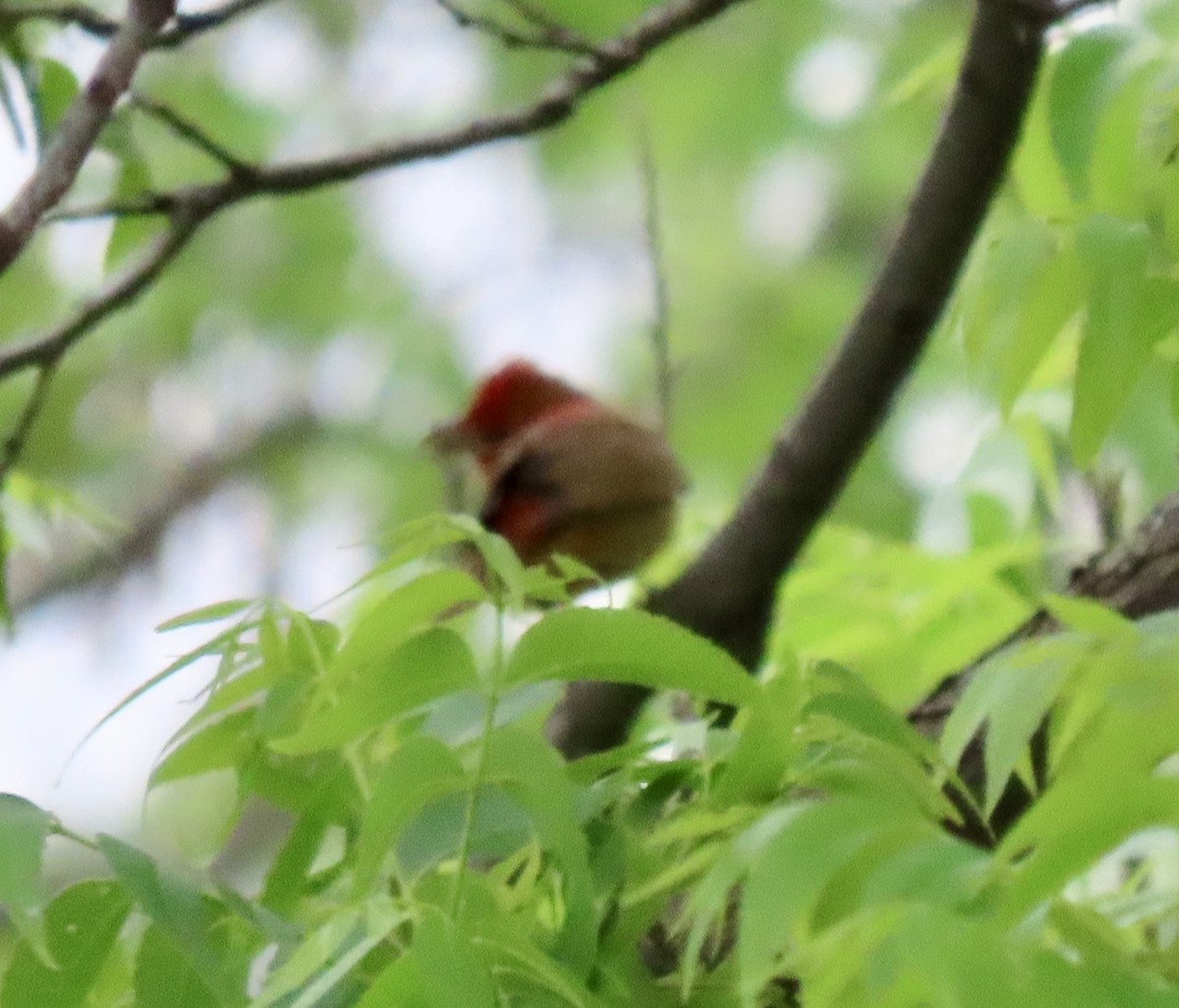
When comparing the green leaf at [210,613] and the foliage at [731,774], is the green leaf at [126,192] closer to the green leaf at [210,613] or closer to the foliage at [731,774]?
the foliage at [731,774]

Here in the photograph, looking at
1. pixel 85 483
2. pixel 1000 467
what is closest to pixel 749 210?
pixel 85 483

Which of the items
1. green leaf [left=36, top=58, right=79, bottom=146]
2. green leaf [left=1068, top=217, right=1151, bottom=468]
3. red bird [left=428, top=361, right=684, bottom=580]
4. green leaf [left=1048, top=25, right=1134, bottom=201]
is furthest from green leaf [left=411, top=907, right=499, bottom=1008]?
red bird [left=428, top=361, right=684, bottom=580]

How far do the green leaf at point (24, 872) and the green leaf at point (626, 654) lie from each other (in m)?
0.16

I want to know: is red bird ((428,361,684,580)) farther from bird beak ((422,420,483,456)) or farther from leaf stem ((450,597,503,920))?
leaf stem ((450,597,503,920))

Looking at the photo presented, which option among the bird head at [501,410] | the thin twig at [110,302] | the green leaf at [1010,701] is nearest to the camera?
the green leaf at [1010,701]

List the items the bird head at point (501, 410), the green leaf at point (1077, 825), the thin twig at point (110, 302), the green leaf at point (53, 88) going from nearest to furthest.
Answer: the green leaf at point (1077, 825) → the green leaf at point (53, 88) → the thin twig at point (110, 302) → the bird head at point (501, 410)

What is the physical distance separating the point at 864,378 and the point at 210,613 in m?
0.61

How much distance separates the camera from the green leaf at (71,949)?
63 cm

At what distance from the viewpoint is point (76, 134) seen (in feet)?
2.69

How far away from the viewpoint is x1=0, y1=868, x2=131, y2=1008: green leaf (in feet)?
2.07

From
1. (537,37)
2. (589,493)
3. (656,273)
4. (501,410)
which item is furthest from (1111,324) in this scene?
(501,410)

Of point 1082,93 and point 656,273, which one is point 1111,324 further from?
point 656,273

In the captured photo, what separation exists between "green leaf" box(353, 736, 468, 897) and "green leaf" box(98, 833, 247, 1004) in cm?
5

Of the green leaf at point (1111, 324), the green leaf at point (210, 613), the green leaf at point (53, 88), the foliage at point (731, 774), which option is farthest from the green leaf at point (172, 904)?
the green leaf at point (53, 88)
